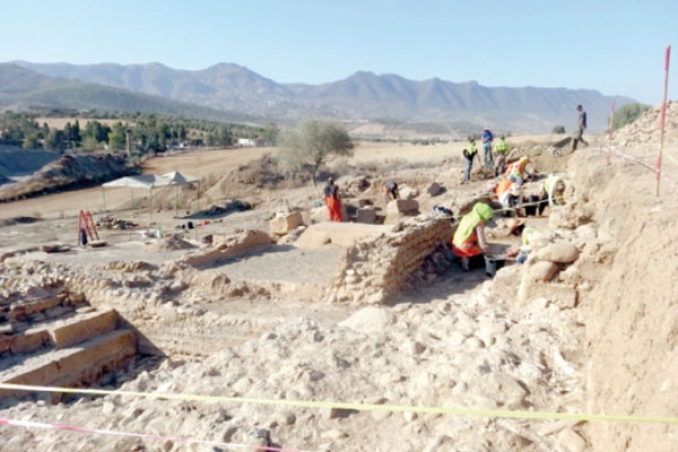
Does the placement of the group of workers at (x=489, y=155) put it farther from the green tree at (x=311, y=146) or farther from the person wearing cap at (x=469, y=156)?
the green tree at (x=311, y=146)

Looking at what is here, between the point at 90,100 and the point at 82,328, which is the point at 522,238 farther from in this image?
the point at 90,100

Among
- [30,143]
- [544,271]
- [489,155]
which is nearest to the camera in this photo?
[544,271]

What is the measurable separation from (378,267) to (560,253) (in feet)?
8.98

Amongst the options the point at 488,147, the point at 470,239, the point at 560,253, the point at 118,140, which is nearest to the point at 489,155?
the point at 488,147

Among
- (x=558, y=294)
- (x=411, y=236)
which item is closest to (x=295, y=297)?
(x=411, y=236)

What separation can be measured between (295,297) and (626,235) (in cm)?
458

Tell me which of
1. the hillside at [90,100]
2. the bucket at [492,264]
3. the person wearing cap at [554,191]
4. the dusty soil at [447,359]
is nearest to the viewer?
the dusty soil at [447,359]

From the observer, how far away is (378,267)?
26.0ft

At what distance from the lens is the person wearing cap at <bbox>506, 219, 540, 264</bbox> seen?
684cm

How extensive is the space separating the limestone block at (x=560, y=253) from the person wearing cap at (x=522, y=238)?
621mm

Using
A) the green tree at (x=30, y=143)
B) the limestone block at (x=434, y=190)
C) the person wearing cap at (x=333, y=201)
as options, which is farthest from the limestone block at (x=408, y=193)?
the green tree at (x=30, y=143)

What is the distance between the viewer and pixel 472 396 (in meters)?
4.07

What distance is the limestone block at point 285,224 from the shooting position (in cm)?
1325

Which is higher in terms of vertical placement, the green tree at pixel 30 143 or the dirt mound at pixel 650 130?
the dirt mound at pixel 650 130
